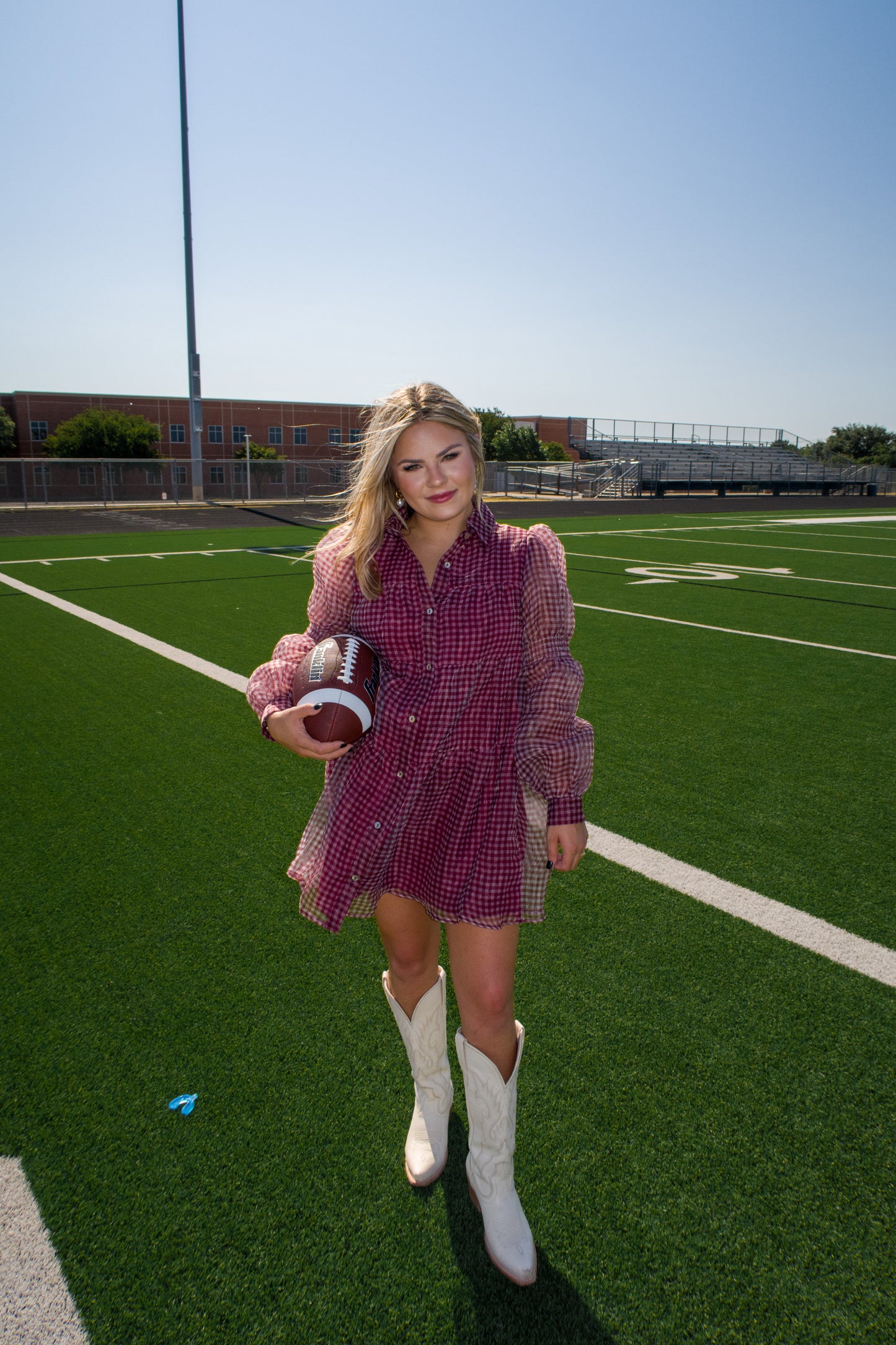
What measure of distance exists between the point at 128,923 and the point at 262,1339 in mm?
1699

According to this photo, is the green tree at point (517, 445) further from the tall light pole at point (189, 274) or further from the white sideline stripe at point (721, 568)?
the white sideline stripe at point (721, 568)

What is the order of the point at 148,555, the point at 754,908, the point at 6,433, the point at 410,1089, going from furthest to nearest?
the point at 6,433 < the point at 148,555 < the point at 754,908 < the point at 410,1089

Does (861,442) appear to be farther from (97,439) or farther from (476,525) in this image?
(476,525)

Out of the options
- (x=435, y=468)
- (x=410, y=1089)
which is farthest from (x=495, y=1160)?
(x=435, y=468)

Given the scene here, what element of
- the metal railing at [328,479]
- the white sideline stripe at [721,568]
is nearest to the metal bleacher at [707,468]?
the metal railing at [328,479]

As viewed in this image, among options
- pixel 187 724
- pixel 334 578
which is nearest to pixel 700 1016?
pixel 334 578

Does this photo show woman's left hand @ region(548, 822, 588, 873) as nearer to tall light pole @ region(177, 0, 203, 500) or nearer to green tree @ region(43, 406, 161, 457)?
tall light pole @ region(177, 0, 203, 500)

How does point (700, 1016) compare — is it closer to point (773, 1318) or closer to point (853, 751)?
point (773, 1318)

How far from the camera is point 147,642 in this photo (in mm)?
7914

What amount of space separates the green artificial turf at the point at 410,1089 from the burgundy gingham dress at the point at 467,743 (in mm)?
678

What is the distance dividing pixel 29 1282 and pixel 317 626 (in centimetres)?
152

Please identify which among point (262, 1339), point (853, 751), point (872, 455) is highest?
point (872, 455)

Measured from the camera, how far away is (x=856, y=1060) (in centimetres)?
243

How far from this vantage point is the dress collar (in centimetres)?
200
